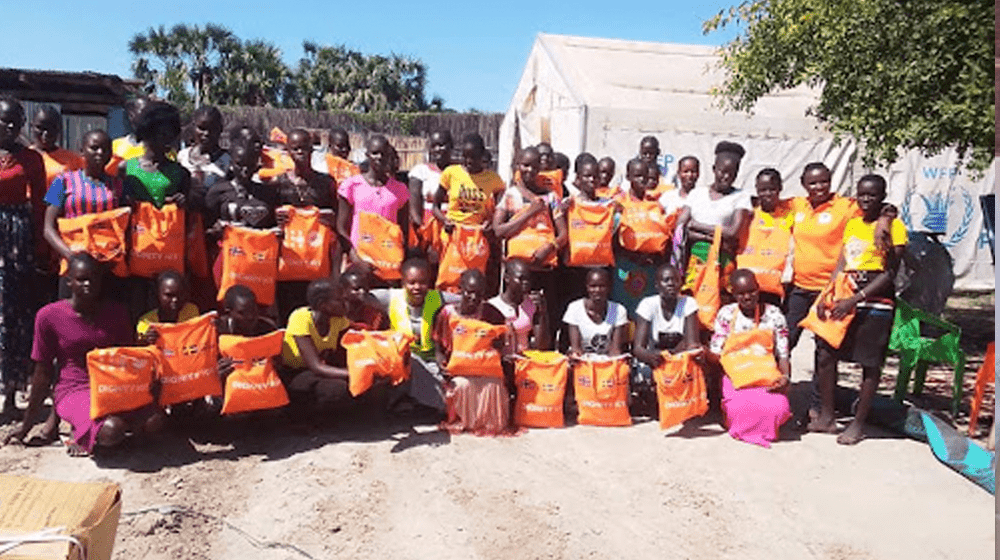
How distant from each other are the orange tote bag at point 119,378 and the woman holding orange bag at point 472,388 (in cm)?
165

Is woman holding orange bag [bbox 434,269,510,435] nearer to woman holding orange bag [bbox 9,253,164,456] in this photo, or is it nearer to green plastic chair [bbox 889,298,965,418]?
woman holding orange bag [bbox 9,253,164,456]

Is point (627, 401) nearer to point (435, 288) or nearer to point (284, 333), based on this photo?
point (435, 288)

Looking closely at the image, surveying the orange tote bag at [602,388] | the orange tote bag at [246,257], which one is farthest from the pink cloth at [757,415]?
the orange tote bag at [246,257]

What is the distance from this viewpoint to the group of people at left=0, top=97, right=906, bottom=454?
4.80 metres

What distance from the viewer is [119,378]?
448 centimetres

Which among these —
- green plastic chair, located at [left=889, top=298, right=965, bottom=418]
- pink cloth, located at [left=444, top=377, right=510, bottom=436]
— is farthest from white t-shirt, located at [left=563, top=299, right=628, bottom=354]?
green plastic chair, located at [left=889, top=298, right=965, bottom=418]

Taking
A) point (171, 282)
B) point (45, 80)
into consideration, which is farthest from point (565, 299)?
point (45, 80)

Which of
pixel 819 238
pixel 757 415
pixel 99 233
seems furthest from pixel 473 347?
pixel 819 238

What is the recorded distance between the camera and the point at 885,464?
5020 millimetres

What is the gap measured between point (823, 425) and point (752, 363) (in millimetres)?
653

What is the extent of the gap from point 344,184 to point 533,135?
914cm

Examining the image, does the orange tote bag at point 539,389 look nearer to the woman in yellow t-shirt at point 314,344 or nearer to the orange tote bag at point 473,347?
the orange tote bag at point 473,347

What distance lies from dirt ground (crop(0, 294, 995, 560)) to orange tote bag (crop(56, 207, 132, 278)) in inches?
42.6

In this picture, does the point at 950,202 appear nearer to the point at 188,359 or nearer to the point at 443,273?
the point at 443,273
